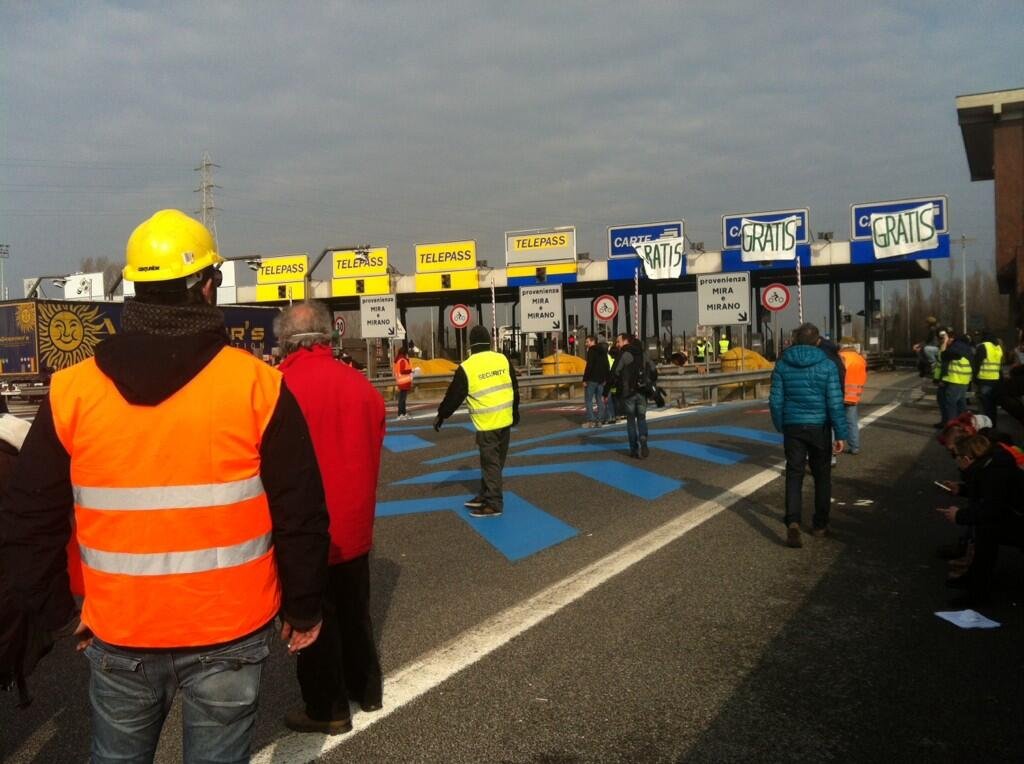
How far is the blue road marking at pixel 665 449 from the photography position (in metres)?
13.1

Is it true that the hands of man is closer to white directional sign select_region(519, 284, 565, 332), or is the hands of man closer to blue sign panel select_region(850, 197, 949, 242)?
white directional sign select_region(519, 284, 565, 332)

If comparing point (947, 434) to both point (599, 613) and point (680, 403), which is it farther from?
point (680, 403)

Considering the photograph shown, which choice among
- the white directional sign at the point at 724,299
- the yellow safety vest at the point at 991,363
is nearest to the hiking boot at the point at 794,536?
the yellow safety vest at the point at 991,363

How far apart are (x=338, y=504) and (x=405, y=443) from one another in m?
11.8

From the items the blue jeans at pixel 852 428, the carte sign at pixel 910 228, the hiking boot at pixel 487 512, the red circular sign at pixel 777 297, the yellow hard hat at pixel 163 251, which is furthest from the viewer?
the carte sign at pixel 910 228

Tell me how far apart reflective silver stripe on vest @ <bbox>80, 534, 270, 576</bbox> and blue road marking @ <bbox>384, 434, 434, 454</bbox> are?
12.2 m

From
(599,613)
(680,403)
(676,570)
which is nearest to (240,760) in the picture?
(599,613)

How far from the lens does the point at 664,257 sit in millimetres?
28391

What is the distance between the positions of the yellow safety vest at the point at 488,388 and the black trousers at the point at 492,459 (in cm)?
9

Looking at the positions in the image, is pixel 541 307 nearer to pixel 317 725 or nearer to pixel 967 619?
pixel 967 619

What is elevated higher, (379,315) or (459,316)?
(379,315)

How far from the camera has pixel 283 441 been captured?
235 centimetres

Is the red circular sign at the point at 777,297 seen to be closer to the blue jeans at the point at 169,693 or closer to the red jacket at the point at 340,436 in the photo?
the red jacket at the point at 340,436

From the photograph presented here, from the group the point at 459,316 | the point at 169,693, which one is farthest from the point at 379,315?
the point at 169,693
